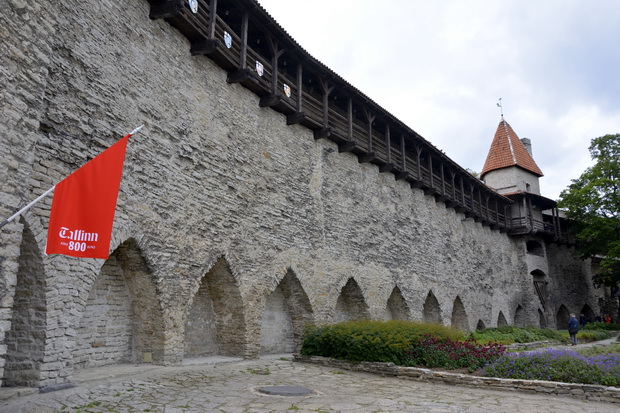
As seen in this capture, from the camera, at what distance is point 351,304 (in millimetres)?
15758

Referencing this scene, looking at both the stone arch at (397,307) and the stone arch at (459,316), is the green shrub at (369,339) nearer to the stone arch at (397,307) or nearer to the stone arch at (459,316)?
the stone arch at (397,307)

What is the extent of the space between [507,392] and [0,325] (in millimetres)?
7628

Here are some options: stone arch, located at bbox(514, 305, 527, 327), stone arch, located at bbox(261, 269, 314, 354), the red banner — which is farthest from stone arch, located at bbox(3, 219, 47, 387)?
stone arch, located at bbox(514, 305, 527, 327)

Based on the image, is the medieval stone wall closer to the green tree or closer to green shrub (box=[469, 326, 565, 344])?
green shrub (box=[469, 326, 565, 344])

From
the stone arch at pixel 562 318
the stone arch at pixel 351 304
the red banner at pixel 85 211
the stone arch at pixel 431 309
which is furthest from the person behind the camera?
the stone arch at pixel 562 318

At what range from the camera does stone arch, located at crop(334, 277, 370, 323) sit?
50.5 ft

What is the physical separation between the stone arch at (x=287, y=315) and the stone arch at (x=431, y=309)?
8.45 m

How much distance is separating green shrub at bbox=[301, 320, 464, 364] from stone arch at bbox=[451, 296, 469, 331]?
1145cm

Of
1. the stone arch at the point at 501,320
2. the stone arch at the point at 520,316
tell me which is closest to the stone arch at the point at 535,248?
the stone arch at the point at 520,316

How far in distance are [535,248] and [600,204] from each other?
17.6 ft

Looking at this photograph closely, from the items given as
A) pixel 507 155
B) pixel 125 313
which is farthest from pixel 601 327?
pixel 125 313

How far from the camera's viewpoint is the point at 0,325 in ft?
17.2

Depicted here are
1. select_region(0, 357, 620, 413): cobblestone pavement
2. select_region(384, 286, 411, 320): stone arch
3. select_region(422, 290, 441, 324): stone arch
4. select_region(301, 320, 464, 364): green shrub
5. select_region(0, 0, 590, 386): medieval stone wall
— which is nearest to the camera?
select_region(0, 357, 620, 413): cobblestone pavement

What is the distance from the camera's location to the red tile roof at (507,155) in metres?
32.3
